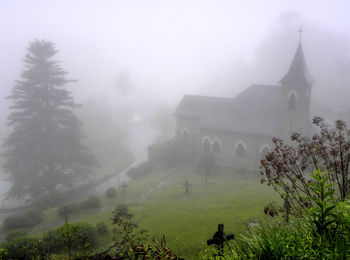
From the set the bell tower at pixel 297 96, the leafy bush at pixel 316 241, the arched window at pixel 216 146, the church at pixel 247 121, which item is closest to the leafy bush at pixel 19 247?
the leafy bush at pixel 316 241

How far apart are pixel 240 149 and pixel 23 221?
76.1ft

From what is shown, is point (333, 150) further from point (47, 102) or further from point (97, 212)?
point (47, 102)

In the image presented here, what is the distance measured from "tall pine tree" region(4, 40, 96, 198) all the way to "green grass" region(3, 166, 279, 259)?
18.5 ft

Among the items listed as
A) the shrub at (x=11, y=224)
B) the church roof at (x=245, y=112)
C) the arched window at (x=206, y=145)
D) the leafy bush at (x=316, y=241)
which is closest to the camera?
the leafy bush at (x=316, y=241)

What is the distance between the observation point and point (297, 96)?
Answer: 95.9 feet

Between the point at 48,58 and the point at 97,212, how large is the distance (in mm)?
18107

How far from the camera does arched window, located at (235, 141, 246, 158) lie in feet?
108

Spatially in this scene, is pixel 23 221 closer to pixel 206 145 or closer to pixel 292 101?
pixel 206 145

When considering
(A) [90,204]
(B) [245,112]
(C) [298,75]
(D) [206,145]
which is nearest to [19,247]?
(A) [90,204]

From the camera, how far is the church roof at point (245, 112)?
32.2 m

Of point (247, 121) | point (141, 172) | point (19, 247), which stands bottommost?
point (19, 247)

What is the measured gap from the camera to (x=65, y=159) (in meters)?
29.2

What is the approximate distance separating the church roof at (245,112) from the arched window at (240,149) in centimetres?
150

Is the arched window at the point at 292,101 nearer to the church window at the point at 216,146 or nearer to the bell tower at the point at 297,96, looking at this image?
the bell tower at the point at 297,96
